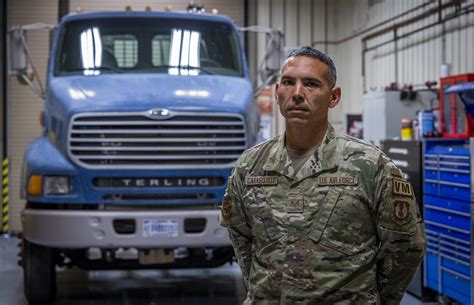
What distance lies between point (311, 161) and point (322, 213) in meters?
0.18

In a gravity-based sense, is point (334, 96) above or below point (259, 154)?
above

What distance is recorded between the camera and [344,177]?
8.22ft

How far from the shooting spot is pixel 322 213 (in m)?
2.49

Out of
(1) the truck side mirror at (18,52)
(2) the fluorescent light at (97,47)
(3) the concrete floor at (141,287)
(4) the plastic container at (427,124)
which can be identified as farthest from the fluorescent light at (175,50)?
(4) the plastic container at (427,124)

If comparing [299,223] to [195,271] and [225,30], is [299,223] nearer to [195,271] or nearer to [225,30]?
[225,30]

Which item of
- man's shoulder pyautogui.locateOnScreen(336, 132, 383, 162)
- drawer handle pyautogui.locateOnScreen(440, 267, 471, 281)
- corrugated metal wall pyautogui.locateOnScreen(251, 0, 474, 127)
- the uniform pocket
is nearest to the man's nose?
man's shoulder pyautogui.locateOnScreen(336, 132, 383, 162)

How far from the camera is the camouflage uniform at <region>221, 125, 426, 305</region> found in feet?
8.06

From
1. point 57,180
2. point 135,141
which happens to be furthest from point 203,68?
point 57,180

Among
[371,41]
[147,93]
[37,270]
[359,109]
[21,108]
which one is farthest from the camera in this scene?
[21,108]

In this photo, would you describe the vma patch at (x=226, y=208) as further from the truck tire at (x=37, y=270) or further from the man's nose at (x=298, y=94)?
the truck tire at (x=37, y=270)

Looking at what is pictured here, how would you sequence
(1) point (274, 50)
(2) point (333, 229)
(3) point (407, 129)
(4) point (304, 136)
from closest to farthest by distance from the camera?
(2) point (333, 229), (4) point (304, 136), (1) point (274, 50), (3) point (407, 129)

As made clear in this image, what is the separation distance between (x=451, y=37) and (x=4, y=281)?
601 centimetres

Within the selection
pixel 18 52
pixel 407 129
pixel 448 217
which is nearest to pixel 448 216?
pixel 448 217

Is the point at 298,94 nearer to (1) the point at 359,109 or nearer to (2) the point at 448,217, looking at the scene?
(2) the point at 448,217
